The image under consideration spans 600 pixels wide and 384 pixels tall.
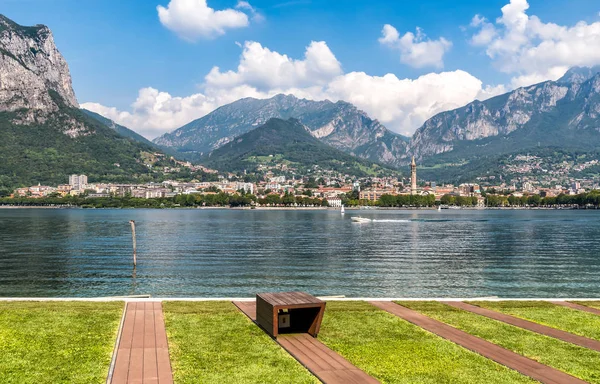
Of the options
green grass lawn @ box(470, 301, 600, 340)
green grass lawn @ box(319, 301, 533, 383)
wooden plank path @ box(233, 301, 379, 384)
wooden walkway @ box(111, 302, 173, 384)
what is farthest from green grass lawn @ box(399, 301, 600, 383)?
wooden walkway @ box(111, 302, 173, 384)

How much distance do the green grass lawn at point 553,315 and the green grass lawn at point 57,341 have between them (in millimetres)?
12680

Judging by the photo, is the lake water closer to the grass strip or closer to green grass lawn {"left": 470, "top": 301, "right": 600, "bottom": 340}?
the grass strip

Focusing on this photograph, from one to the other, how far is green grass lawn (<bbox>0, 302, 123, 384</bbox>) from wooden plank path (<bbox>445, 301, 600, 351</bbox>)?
11528mm

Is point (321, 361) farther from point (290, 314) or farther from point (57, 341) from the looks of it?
point (57, 341)

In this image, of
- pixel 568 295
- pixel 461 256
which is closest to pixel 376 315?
pixel 568 295

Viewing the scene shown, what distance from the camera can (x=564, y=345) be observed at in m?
14.0

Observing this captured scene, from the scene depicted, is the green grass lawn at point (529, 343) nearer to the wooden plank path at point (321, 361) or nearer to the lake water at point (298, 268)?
the wooden plank path at point (321, 361)

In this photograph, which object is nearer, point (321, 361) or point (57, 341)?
point (321, 361)

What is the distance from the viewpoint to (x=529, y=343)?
1412cm

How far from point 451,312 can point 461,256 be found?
37.7 m

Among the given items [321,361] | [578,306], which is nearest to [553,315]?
[578,306]

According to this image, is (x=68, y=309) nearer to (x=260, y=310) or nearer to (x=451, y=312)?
(x=260, y=310)

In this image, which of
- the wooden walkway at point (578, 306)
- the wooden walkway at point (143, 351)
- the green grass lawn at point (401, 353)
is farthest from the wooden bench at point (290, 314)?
the wooden walkway at point (578, 306)

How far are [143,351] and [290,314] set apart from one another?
Result: 4.19 m
